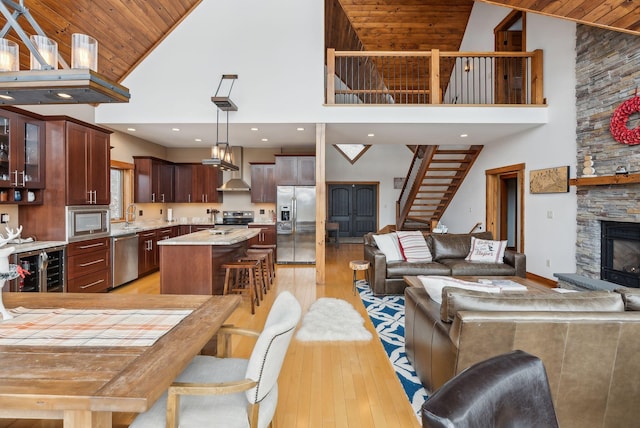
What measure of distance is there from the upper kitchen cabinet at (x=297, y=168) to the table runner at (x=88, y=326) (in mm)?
5601

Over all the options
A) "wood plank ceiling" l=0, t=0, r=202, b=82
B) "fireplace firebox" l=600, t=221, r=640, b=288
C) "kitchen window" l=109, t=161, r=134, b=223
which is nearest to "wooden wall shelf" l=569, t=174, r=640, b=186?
"fireplace firebox" l=600, t=221, r=640, b=288

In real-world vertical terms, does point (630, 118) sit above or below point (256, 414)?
above

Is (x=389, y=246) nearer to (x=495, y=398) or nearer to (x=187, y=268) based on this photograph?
(x=187, y=268)

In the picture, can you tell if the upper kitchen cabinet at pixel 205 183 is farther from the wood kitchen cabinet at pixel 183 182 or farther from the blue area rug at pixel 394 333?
the blue area rug at pixel 394 333

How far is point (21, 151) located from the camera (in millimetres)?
3756

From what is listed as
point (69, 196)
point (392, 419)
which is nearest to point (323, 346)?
point (392, 419)

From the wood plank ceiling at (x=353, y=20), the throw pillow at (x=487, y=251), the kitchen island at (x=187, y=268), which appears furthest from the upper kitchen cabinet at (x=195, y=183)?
the throw pillow at (x=487, y=251)

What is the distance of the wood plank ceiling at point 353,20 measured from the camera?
3.37m

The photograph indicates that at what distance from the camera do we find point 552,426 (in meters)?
0.89

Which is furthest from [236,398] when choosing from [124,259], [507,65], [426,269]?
[507,65]

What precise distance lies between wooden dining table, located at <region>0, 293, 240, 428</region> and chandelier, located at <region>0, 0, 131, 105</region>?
1297 mm

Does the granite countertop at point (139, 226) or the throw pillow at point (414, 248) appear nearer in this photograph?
the throw pillow at point (414, 248)

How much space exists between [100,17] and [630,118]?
21.7 feet

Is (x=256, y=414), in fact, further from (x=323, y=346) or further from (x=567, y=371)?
(x=323, y=346)
